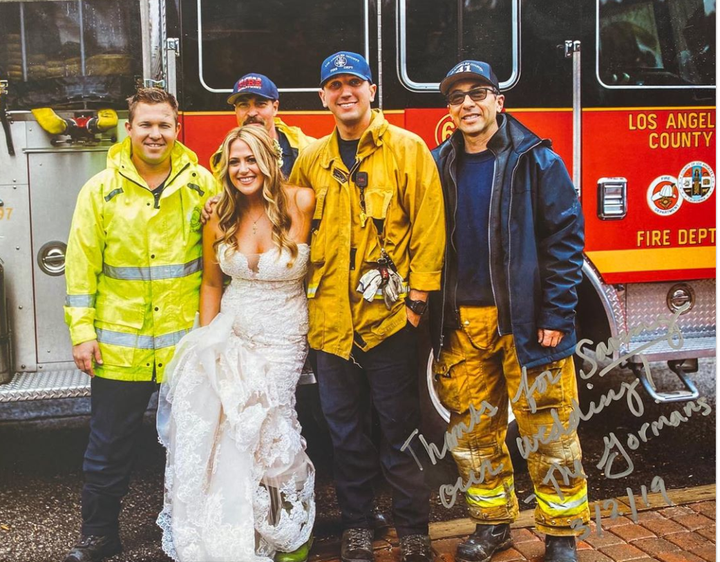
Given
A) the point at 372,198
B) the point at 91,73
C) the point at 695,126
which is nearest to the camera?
the point at 372,198

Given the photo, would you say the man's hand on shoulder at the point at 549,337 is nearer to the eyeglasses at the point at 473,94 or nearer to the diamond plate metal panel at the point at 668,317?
the eyeglasses at the point at 473,94

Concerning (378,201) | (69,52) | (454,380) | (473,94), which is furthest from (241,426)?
(69,52)

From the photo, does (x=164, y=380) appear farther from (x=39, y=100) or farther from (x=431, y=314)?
(x=39, y=100)

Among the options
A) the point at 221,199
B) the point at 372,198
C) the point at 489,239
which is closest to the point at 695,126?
the point at 489,239

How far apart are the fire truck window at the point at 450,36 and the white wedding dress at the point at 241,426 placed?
118cm

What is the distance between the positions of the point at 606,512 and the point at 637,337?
988 millimetres

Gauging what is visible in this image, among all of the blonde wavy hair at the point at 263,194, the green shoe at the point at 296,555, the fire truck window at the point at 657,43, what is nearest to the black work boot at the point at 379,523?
the green shoe at the point at 296,555

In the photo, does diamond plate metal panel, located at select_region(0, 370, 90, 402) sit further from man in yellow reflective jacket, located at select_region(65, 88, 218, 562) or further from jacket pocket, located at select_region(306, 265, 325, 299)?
jacket pocket, located at select_region(306, 265, 325, 299)

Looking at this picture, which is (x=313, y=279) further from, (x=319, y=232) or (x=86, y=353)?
(x=86, y=353)

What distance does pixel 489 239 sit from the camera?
3219mm

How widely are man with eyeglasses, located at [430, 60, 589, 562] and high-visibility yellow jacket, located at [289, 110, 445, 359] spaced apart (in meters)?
0.14

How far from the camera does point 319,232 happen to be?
3.28 metres

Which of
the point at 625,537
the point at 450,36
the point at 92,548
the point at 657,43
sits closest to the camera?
the point at 92,548

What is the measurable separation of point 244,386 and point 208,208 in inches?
28.9
